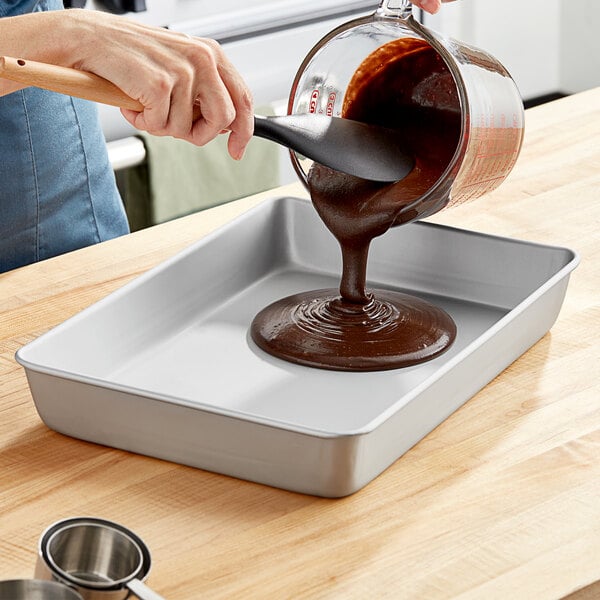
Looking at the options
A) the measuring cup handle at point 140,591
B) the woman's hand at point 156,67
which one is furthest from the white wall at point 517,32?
Answer: the measuring cup handle at point 140,591

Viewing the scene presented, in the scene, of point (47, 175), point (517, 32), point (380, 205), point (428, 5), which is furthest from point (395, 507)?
point (517, 32)

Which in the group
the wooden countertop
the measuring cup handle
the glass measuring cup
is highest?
the glass measuring cup

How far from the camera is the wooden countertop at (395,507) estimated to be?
72 centimetres

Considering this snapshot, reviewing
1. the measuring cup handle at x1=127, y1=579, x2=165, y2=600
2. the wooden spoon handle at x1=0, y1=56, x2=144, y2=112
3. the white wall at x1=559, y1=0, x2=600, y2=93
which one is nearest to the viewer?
the measuring cup handle at x1=127, y1=579, x2=165, y2=600

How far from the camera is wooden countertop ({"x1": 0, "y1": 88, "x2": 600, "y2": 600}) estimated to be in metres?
0.72

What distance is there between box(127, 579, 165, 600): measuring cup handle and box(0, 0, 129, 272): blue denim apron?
2.68ft

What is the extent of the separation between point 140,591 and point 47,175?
2.80 feet

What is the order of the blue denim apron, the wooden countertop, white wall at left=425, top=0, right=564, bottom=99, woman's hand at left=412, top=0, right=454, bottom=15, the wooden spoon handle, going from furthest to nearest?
white wall at left=425, top=0, right=564, bottom=99
the blue denim apron
woman's hand at left=412, top=0, right=454, bottom=15
the wooden spoon handle
the wooden countertop

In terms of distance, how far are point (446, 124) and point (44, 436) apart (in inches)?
18.5

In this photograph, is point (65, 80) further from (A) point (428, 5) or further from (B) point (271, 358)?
(A) point (428, 5)

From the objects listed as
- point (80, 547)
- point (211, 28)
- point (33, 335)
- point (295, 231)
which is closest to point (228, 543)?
point (80, 547)

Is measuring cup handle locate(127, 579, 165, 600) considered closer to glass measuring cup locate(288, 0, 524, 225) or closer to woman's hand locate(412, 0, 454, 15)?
glass measuring cup locate(288, 0, 524, 225)

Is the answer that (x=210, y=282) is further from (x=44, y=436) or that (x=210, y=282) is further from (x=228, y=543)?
(x=228, y=543)

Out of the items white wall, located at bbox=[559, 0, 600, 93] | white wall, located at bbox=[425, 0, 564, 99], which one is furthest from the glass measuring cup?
white wall, located at bbox=[559, 0, 600, 93]
